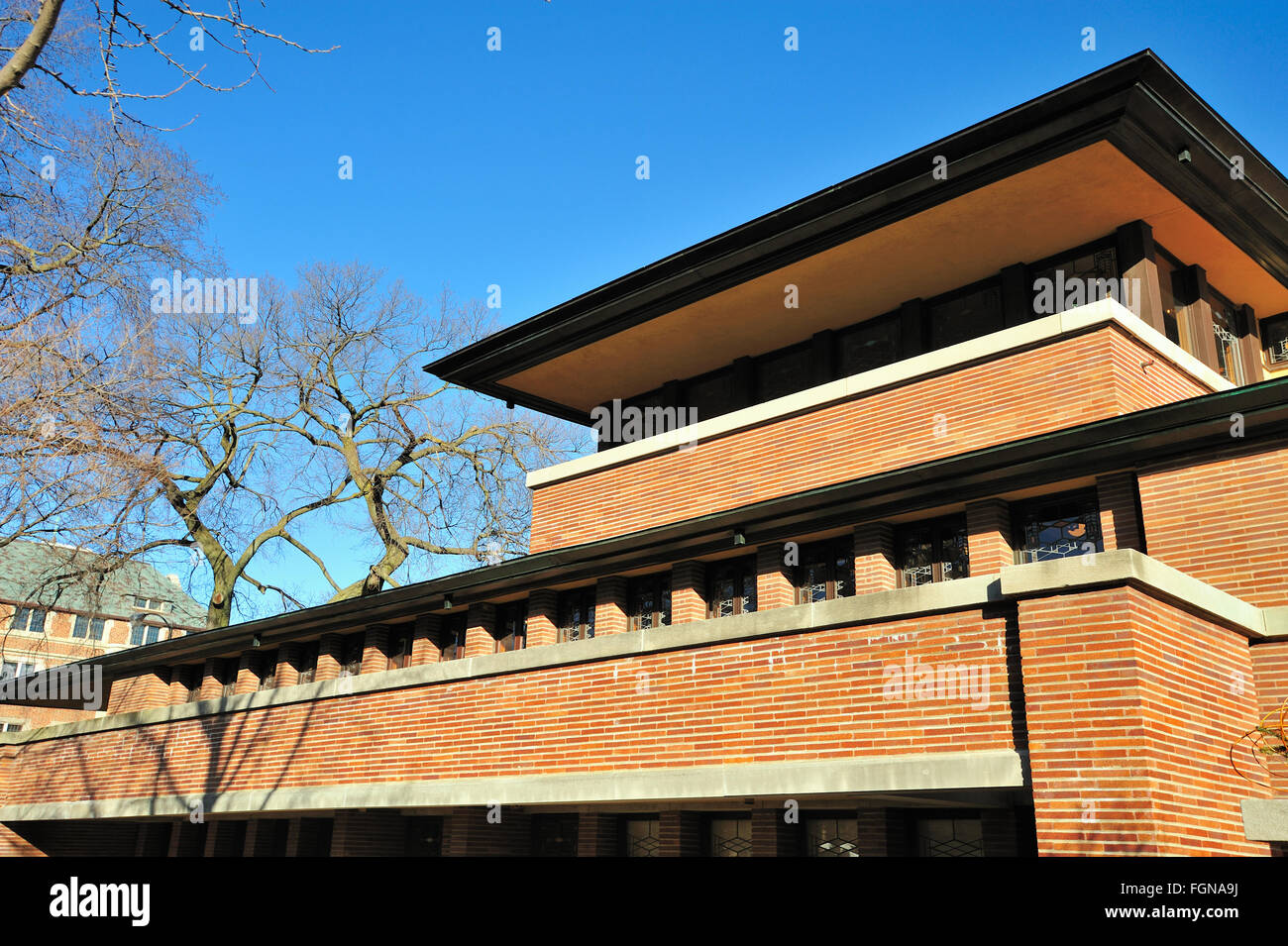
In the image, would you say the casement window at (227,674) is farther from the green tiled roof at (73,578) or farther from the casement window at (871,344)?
the casement window at (871,344)

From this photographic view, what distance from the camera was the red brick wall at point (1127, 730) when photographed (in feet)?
23.5

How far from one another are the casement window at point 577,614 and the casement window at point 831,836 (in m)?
4.02

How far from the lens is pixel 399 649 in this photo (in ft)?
55.8

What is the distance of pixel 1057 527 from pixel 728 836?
5338 mm

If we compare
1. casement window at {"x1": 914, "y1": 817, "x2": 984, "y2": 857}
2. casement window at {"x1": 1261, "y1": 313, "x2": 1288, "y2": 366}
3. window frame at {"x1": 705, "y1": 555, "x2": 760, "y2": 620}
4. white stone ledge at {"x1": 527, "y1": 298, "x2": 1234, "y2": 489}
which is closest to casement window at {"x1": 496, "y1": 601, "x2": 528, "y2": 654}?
white stone ledge at {"x1": 527, "y1": 298, "x2": 1234, "y2": 489}

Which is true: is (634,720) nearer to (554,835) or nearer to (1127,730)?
(554,835)

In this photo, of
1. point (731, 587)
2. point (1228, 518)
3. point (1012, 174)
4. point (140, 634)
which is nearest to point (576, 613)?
point (731, 587)

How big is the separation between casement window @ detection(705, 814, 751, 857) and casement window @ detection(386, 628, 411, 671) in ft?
20.6

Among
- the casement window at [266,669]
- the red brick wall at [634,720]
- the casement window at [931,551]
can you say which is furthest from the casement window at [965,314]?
the casement window at [266,669]
